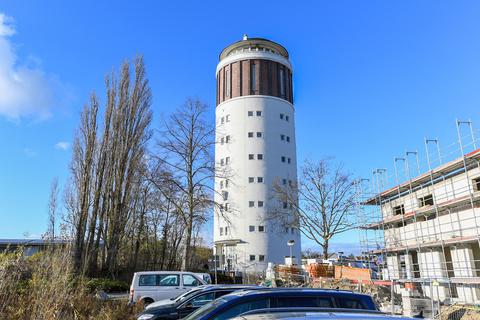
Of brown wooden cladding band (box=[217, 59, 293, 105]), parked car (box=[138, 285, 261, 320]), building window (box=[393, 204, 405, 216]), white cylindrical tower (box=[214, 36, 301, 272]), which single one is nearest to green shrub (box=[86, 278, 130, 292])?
parked car (box=[138, 285, 261, 320])

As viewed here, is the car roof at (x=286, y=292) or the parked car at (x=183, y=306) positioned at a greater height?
the car roof at (x=286, y=292)

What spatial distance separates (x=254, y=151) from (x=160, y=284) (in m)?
37.5

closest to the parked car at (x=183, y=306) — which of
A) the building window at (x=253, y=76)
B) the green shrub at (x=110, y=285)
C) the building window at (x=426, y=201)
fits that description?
the green shrub at (x=110, y=285)

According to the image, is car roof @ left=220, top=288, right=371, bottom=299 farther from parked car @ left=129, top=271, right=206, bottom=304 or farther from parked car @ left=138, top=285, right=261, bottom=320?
parked car @ left=129, top=271, right=206, bottom=304

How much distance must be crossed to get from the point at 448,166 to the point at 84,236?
81.3ft

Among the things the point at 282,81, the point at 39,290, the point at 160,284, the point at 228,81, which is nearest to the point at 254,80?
the point at 228,81

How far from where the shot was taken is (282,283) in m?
32.2

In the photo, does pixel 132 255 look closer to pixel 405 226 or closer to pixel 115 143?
pixel 115 143

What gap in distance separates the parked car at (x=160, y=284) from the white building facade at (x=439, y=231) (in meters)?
9.99

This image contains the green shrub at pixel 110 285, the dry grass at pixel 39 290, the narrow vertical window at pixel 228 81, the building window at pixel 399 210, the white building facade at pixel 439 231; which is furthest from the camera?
the narrow vertical window at pixel 228 81

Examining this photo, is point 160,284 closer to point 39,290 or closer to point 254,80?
point 39,290

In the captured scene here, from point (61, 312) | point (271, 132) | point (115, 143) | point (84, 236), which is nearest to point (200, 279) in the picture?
point (61, 312)

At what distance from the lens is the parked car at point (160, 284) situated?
16516 millimetres

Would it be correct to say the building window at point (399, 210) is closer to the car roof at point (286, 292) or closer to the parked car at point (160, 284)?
the parked car at point (160, 284)
